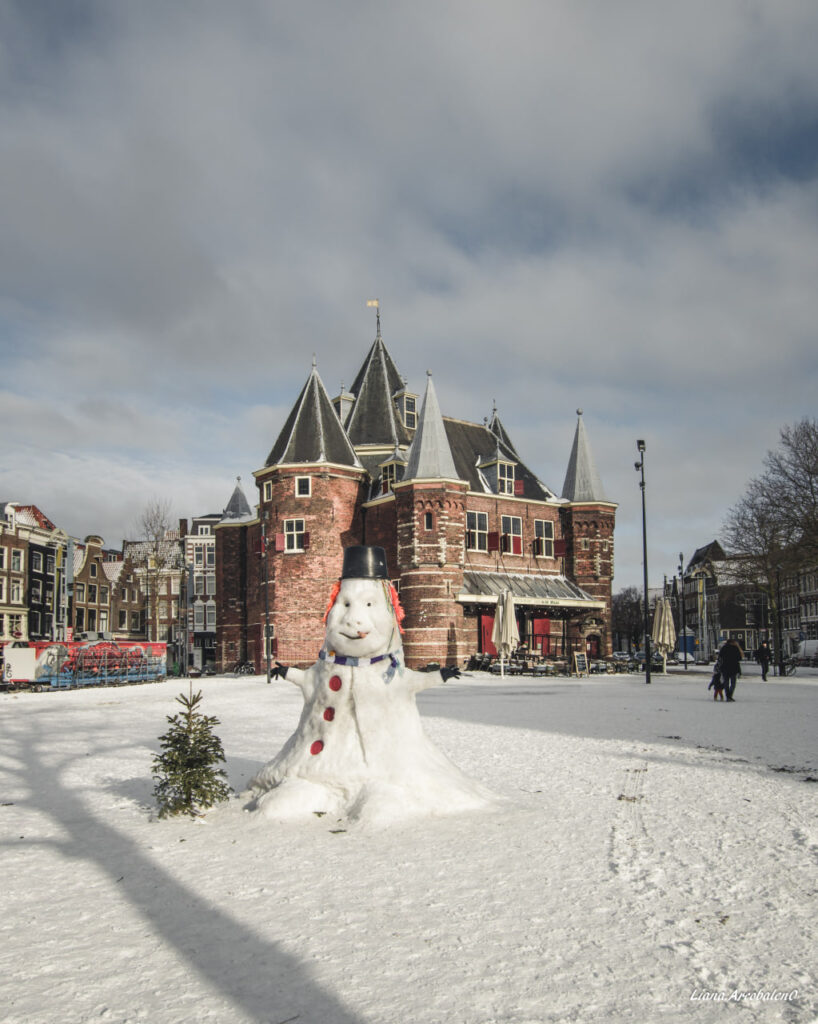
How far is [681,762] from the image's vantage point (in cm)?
987

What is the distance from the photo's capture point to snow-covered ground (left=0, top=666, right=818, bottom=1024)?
11.6 ft

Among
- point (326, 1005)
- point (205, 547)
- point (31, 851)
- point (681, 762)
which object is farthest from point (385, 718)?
point (205, 547)

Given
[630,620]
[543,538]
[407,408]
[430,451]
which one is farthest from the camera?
[630,620]

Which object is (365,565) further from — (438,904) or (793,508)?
(793,508)

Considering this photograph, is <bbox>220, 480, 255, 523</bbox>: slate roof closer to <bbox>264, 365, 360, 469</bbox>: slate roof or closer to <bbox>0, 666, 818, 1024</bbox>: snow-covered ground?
<bbox>264, 365, 360, 469</bbox>: slate roof

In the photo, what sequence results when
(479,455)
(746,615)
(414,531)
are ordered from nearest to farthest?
1. (414,531)
2. (479,455)
3. (746,615)

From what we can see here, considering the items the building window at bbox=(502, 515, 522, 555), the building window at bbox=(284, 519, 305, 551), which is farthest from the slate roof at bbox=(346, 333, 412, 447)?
the building window at bbox=(502, 515, 522, 555)

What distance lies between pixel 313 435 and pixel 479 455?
9599mm

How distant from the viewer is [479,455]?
4397cm

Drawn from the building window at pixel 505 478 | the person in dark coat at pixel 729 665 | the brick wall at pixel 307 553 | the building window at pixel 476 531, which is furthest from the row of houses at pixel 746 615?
the person in dark coat at pixel 729 665

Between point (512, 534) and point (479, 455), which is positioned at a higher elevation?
point (479, 455)

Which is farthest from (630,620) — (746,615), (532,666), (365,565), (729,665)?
(365,565)

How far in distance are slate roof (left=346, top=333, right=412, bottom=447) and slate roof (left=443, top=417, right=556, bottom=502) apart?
2.88 m

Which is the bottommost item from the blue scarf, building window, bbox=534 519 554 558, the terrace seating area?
the terrace seating area
